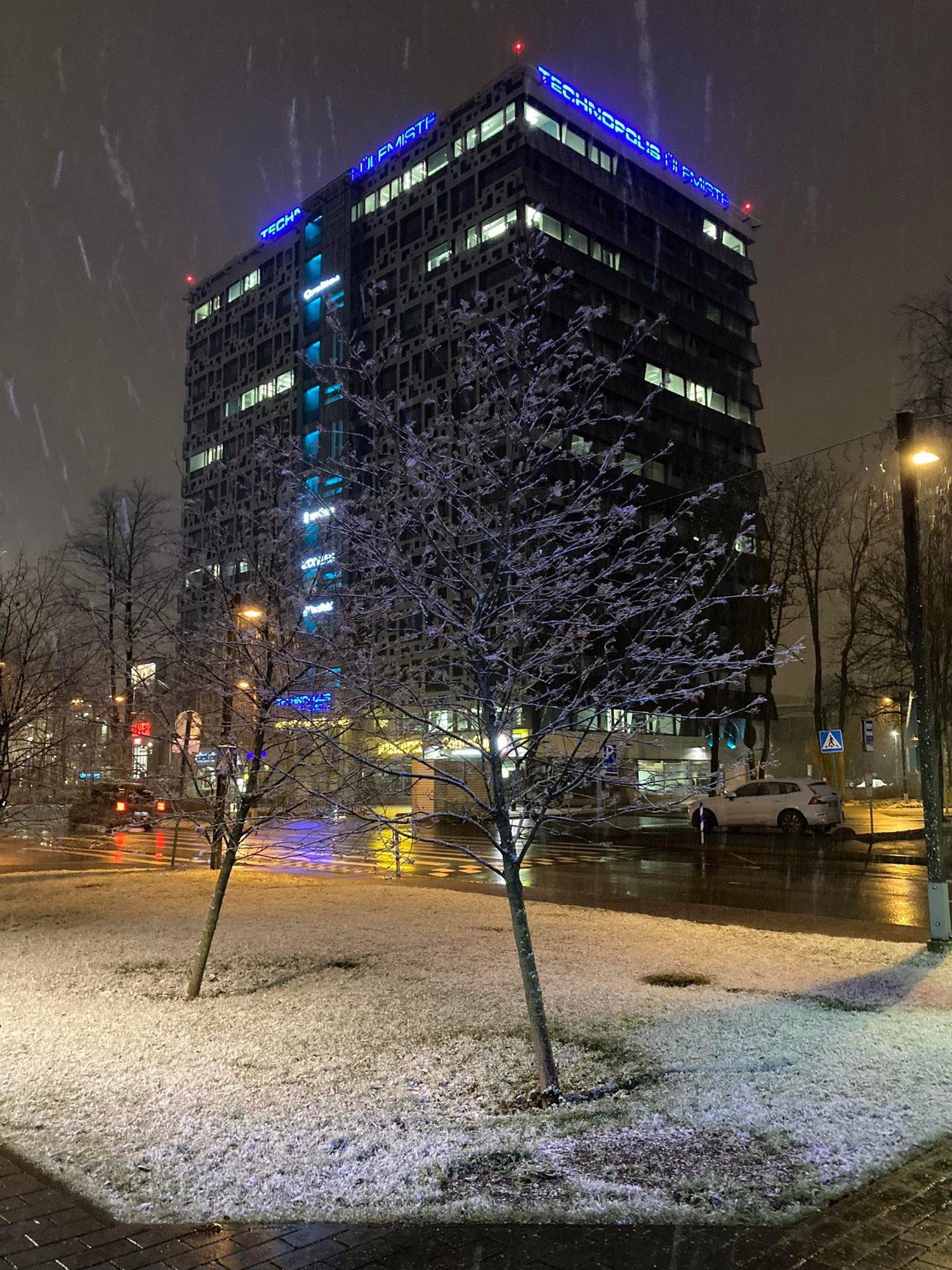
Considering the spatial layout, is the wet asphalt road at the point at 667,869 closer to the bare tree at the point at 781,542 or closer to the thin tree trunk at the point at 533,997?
the thin tree trunk at the point at 533,997

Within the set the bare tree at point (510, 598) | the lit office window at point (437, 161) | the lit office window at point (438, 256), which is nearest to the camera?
the bare tree at point (510, 598)

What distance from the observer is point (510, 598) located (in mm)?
6070

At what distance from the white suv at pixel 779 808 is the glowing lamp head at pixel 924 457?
18.1m

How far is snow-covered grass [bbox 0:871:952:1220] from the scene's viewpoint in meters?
4.27

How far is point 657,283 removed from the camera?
232 ft

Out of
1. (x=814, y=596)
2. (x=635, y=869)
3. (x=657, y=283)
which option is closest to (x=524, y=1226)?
(x=635, y=869)

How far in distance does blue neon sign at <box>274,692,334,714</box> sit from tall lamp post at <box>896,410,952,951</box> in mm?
6192

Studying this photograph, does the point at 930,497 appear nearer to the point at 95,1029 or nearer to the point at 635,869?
the point at 635,869

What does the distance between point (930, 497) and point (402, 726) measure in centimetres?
2158

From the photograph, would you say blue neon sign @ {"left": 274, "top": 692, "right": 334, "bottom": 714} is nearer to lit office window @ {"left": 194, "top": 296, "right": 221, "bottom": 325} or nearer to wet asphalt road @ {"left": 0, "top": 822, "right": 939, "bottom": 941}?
wet asphalt road @ {"left": 0, "top": 822, "right": 939, "bottom": 941}

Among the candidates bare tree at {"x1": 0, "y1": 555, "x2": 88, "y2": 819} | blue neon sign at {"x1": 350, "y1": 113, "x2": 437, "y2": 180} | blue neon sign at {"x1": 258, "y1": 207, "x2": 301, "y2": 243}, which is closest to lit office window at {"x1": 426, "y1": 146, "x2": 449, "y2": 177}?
blue neon sign at {"x1": 350, "y1": 113, "x2": 437, "y2": 180}

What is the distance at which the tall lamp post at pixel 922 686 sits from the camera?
10.0 meters

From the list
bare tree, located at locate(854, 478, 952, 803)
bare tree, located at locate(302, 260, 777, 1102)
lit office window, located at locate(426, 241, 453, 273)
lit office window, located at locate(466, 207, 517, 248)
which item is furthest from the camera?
lit office window, located at locate(426, 241, 453, 273)

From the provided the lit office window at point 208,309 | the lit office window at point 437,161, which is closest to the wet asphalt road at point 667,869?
the lit office window at point 437,161
